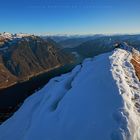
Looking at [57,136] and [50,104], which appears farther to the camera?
[50,104]

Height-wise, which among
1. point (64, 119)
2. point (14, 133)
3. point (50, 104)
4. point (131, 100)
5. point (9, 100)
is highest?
point (131, 100)

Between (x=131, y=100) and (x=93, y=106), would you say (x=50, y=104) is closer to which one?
(x=93, y=106)

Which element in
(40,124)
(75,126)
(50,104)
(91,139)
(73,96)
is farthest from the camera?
(50,104)

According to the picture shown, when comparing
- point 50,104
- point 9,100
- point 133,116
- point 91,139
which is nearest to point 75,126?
point 91,139

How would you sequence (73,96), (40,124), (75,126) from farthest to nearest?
(73,96) → (40,124) → (75,126)

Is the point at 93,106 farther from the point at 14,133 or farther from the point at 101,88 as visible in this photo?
the point at 14,133

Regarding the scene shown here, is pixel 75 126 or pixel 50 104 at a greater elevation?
pixel 75 126

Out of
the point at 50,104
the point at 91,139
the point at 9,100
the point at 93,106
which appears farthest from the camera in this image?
the point at 9,100

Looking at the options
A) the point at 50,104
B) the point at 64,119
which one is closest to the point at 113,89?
the point at 64,119

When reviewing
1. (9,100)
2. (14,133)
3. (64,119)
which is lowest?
(9,100)
